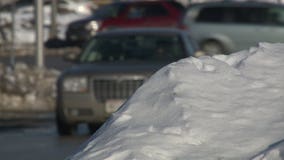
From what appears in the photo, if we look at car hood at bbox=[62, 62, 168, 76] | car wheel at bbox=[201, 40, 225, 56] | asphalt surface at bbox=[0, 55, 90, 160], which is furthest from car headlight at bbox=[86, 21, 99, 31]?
car hood at bbox=[62, 62, 168, 76]

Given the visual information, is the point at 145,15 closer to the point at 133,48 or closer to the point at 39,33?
the point at 39,33

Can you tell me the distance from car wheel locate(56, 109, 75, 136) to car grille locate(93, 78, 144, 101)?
2.50 ft

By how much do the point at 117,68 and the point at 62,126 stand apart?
1.17 m

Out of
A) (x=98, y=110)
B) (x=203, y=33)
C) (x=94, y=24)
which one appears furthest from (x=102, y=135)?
(x=94, y=24)

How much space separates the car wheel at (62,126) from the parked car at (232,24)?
13.7m

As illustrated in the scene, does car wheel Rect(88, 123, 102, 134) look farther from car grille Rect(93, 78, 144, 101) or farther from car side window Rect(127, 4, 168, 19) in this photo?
car side window Rect(127, 4, 168, 19)

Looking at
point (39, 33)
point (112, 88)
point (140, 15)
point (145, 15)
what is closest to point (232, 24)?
point (145, 15)

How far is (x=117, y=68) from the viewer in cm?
1616

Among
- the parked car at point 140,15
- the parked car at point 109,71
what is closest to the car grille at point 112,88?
the parked car at point 109,71

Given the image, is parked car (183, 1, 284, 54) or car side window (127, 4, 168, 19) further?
car side window (127, 4, 168, 19)

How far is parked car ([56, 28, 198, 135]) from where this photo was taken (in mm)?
15883

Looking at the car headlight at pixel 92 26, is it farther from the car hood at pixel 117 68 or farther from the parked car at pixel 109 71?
the car hood at pixel 117 68

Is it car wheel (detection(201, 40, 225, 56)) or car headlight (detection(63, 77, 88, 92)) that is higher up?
car headlight (detection(63, 77, 88, 92))

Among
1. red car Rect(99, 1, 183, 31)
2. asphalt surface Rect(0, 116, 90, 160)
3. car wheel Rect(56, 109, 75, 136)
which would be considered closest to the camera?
asphalt surface Rect(0, 116, 90, 160)
